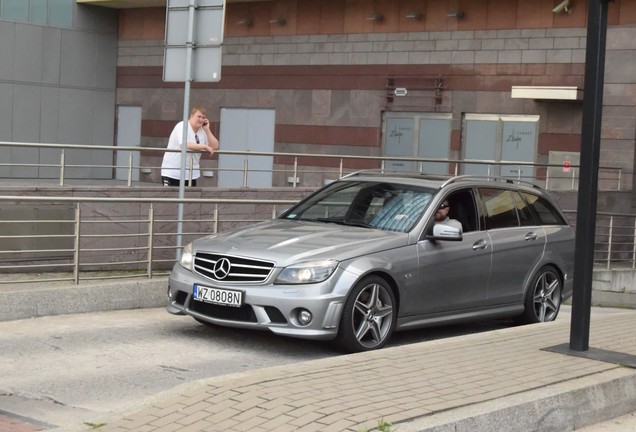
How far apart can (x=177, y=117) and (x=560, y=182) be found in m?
14.2

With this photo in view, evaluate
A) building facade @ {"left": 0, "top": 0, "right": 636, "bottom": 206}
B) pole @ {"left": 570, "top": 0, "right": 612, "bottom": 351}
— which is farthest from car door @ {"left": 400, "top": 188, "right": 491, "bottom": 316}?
building facade @ {"left": 0, "top": 0, "right": 636, "bottom": 206}

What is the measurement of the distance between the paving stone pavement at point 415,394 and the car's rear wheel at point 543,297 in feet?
8.04

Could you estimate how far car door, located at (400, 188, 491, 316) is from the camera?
9648 millimetres

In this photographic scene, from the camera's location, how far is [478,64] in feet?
90.5

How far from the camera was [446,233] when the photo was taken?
969 centimetres

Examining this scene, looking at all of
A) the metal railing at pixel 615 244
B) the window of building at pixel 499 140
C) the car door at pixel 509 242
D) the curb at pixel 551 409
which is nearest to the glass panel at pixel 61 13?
the window of building at pixel 499 140

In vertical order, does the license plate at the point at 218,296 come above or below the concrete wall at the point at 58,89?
below

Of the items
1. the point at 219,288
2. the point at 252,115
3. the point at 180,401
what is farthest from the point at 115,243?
the point at 252,115

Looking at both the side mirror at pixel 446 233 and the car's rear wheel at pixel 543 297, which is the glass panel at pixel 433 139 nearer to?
the car's rear wheel at pixel 543 297

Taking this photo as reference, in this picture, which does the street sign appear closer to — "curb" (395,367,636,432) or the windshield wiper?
the windshield wiper

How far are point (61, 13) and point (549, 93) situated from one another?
54.4 feet

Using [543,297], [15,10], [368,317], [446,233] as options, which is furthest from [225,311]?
[15,10]

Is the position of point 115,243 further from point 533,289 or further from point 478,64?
point 478,64

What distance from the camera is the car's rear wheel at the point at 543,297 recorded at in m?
11.0
